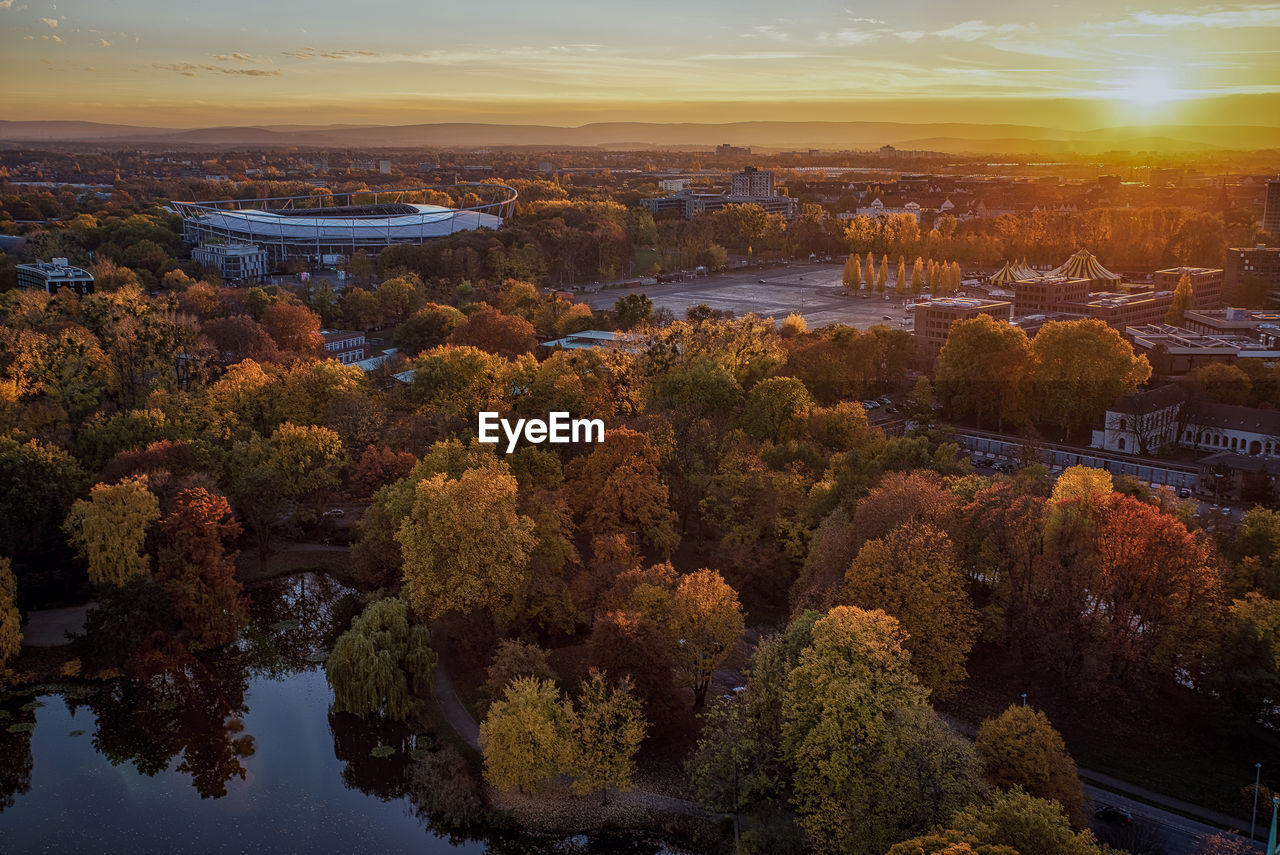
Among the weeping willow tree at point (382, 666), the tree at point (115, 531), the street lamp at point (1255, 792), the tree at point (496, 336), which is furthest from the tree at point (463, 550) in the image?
the tree at point (496, 336)

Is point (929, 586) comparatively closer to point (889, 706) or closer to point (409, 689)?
point (889, 706)

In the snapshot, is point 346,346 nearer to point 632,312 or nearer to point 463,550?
point 632,312

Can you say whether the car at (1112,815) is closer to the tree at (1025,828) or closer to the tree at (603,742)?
the tree at (1025,828)

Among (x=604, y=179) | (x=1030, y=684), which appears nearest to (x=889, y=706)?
(x=1030, y=684)

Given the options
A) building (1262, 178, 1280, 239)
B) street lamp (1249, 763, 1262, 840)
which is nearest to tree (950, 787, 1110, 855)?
street lamp (1249, 763, 1262, 840)

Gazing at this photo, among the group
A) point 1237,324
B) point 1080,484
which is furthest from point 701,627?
point 1237,324
